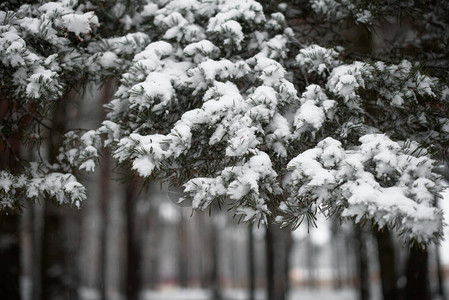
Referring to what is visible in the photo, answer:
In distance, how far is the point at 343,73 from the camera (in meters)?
2.86

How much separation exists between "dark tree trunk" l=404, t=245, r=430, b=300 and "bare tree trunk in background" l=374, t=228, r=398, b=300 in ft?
2.51

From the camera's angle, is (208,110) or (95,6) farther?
(95,6)

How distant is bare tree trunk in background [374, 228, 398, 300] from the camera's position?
799cm

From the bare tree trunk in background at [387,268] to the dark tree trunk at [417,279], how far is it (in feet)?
2.51

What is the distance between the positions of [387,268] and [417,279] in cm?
125

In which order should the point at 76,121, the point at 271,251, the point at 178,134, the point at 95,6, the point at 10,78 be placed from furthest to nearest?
the point at 76,121
the point at 271,251
the point at 95,6
the point at 10,78
the point at 178,134

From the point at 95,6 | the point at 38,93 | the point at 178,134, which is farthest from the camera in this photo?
the point at 95,6

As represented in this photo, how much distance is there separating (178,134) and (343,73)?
131 centimetres

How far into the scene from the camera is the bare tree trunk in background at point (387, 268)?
26.2 ft

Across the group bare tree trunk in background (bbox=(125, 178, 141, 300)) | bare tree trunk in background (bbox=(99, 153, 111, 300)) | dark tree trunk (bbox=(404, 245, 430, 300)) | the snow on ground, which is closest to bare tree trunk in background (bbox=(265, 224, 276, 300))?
dark tree trunk (bbox=(404, 245, 430, 300))

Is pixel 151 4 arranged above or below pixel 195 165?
above

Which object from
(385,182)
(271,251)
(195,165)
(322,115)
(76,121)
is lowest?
(271,251)

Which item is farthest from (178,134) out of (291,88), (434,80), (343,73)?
(434,80)

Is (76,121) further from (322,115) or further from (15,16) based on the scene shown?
(322,115)
